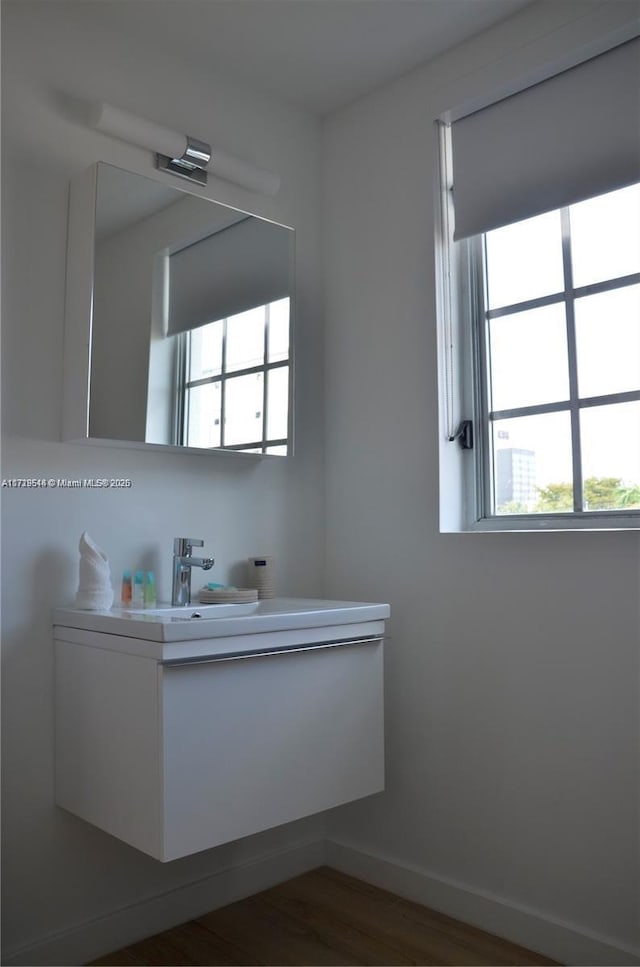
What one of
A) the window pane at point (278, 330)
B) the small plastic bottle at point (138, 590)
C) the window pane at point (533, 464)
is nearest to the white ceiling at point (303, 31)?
the window pane at point (278, 330)

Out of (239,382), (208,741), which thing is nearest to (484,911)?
(208,741)

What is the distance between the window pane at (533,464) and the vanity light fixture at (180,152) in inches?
42.6

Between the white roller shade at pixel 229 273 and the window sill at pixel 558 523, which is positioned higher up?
the white roller shade at pixel 229 273

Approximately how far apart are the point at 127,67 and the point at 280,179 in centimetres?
59

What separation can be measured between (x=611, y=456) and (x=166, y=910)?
1722mm

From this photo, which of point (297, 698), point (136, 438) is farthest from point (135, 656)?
point (136, 438)

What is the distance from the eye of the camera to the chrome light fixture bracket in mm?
2270

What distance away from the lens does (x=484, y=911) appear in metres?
2.13

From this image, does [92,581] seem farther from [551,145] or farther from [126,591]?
[551,145]

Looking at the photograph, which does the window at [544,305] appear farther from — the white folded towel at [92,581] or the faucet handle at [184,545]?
the white folded towel at [92,581]

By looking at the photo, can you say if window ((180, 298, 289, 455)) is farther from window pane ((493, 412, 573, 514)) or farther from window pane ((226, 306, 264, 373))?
window pane ((493, 412, 573, 514))

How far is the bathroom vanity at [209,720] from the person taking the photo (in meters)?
1.70

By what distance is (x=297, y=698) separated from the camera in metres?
1.95

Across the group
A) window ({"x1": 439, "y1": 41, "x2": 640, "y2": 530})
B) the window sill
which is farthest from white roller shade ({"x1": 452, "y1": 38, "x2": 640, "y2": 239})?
the window sill
